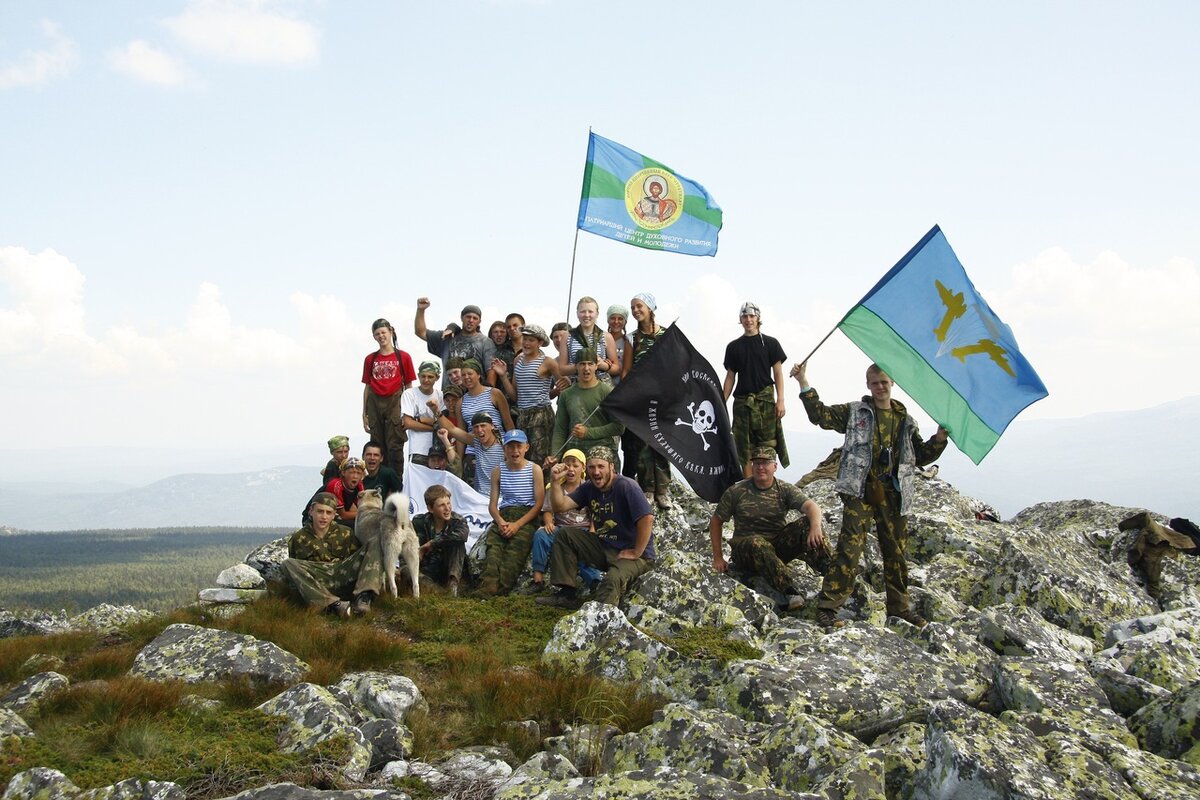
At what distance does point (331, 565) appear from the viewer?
1216 cm

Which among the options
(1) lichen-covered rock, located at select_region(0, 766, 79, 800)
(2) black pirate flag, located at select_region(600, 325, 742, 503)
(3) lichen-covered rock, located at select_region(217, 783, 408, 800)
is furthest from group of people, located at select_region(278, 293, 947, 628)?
(3) lichen-covered rock, located at select_region(217, 783, 408, 800)

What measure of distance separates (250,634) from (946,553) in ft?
37.7

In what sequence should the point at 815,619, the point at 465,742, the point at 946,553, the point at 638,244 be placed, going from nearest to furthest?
1. the point at 465,742
2. the point at 815,619
3. the point at 946,553
4. the point at 638,244

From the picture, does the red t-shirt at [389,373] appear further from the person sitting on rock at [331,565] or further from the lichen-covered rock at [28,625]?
the lichen-covered rock at [28,625]

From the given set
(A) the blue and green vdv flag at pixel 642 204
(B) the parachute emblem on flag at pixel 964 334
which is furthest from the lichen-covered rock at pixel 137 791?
(A) the blue and green vdv flag at pixel 642 204

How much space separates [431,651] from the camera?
33.9 ft

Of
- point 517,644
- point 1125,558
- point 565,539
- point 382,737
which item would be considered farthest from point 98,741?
point 1125,558

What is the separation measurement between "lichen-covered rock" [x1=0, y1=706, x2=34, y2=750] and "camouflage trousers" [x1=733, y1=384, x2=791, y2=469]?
10.00 meters

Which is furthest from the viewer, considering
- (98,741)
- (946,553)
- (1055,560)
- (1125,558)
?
(1125,558)

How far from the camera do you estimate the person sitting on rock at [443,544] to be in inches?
516

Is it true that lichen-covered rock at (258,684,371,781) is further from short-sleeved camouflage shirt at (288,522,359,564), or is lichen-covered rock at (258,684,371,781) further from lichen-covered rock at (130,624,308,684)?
short-sleeved camouflage shirt at (288,522,359,564)

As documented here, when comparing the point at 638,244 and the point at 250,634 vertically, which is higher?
the point at 638,244

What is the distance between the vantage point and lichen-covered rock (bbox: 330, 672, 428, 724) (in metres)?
8.42

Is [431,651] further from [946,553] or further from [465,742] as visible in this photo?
[946,553]
